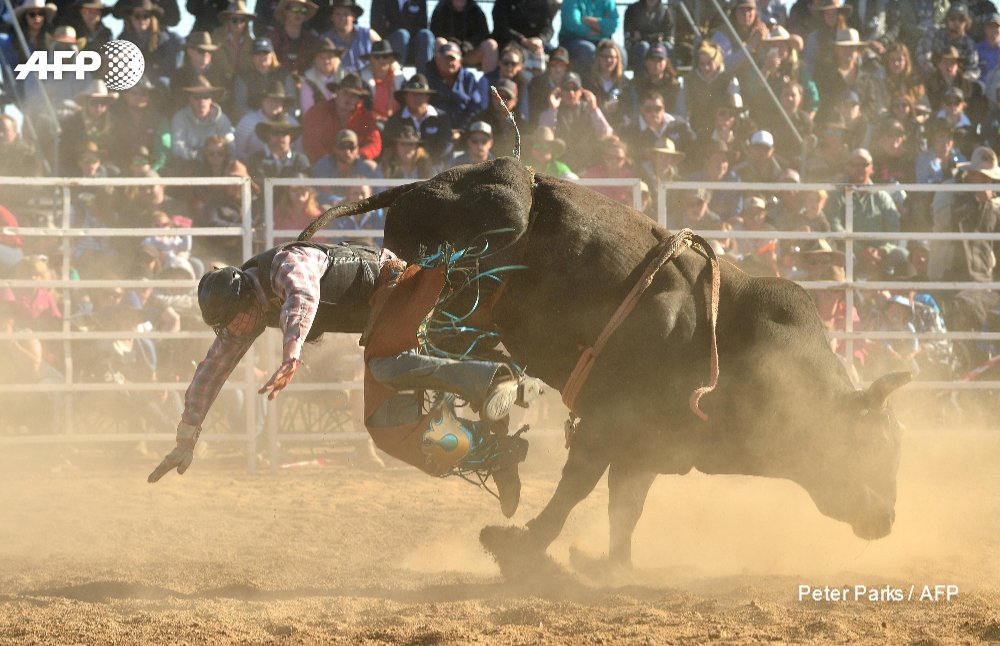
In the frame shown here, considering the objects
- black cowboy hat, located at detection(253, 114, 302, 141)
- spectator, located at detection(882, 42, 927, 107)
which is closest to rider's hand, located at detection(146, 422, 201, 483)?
black cowboy hat, located at detection(253, 114, 302, 141)

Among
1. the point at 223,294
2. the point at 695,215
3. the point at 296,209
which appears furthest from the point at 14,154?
the point at 223,294

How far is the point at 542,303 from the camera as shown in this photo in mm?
4996

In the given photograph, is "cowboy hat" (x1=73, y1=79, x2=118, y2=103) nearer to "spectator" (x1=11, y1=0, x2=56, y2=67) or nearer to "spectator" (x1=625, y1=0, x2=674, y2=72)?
"spectator" (x1=11, y1=0, x2=56, y2=67)

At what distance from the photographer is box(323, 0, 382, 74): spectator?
35.6 feet

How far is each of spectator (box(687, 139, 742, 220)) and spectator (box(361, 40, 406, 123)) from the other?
2729 millimetres

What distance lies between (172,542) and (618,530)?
2341 millimetres

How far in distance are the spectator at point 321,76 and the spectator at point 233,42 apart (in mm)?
526

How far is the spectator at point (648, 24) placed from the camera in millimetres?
11820

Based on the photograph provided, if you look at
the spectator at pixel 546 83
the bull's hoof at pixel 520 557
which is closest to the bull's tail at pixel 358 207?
the bull's hoof at pixel 520 557

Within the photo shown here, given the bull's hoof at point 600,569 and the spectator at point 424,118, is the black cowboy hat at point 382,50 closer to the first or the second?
the spectator at point 424,118

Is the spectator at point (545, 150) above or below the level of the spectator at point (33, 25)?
below

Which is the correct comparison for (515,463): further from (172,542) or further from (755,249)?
(755,249)

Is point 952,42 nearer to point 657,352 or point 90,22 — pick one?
point 90,22

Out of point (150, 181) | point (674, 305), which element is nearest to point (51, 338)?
point (150, 181)
